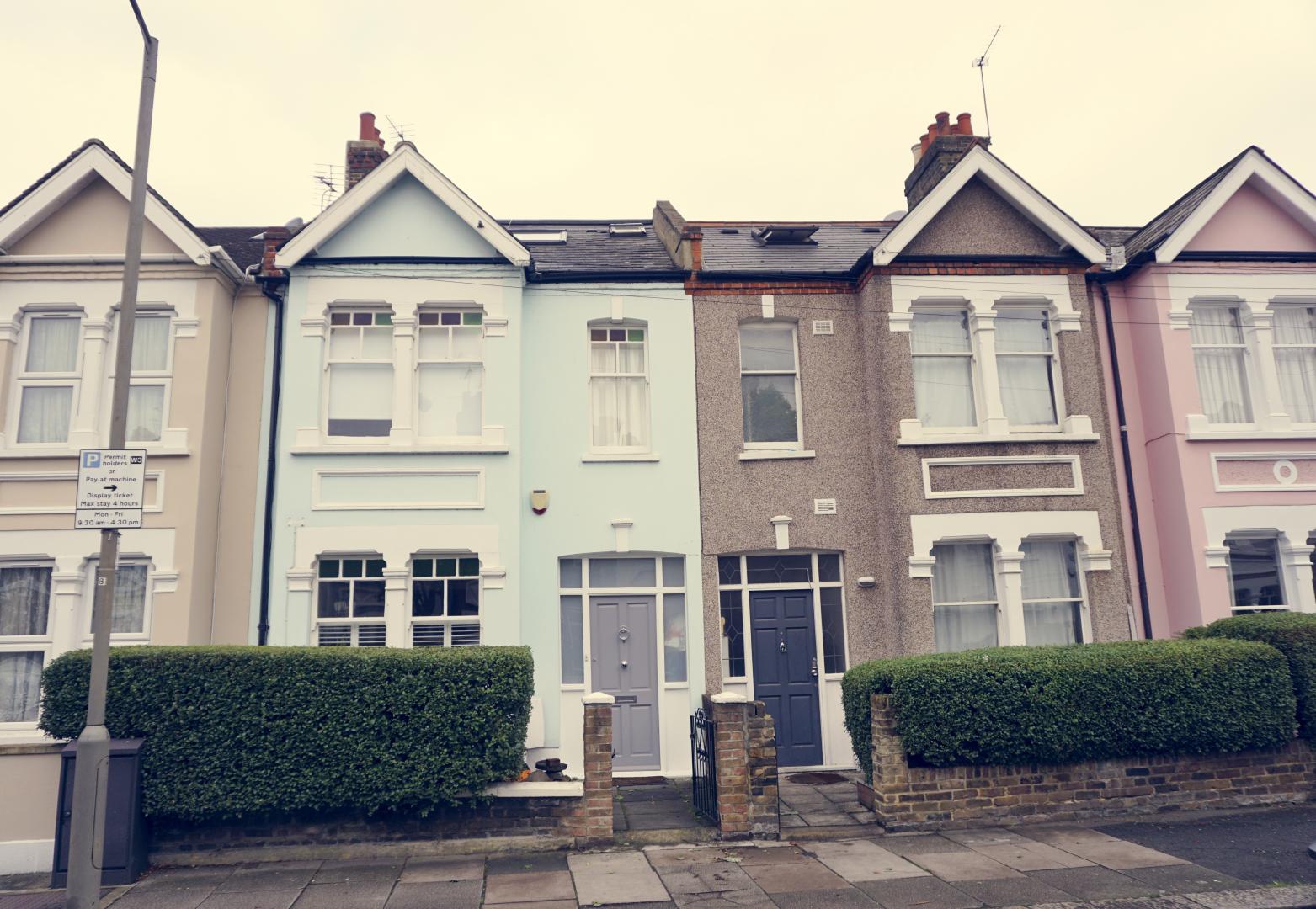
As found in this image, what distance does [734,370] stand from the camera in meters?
12.7

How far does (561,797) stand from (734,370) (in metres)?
6.32

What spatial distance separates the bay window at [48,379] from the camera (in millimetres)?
11508

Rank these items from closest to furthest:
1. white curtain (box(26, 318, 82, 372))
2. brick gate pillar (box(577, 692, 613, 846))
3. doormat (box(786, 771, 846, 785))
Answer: brick gate pillar (box(577, 692, 613, 846)), doormat (box(786, 771, 846, 785)), white curtain (box(26, 318, 82, 372))

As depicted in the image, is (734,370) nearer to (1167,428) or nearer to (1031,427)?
(1031,427)

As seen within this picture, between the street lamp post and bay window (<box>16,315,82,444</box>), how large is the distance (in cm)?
501

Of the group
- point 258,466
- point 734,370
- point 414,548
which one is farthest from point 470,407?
point 734,370

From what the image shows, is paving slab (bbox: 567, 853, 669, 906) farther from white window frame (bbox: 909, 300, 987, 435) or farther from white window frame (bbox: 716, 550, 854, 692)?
white window frame (bbox: 909, 300, 987, 435)

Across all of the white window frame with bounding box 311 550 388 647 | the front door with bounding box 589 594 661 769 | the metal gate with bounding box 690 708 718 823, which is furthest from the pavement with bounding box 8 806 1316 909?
the white window frame with bounding box 311 550 388 647

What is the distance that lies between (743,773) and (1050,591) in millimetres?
5765

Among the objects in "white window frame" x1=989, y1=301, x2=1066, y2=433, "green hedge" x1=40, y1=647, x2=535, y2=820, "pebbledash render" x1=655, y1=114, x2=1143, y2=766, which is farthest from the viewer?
"white window frame" x1=989, y1=301, x2=1066, y2=433

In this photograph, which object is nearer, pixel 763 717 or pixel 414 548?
pixel 763 717

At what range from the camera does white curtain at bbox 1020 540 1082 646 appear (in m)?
12.2

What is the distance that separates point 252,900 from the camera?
7512 mm

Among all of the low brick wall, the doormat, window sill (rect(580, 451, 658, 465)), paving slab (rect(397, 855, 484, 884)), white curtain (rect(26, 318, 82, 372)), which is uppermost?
white curtain (rect(26, 318, 82, 372))
